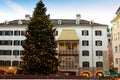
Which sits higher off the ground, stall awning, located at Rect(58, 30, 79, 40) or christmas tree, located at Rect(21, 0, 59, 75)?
stall awning, located at Rect(58, 30, 79, 40)

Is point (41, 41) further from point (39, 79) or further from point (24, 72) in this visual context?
point (39, 79)

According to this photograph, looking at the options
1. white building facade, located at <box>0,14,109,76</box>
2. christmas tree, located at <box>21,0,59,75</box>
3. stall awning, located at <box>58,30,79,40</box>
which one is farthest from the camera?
stall awning, located at <box>58,30,79,40</box>

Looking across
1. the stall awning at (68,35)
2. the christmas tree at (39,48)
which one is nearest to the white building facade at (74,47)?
the stall awning at (68,35)

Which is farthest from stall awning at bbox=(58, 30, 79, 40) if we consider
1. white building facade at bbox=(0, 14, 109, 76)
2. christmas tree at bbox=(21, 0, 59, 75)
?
christmas tree at bbox=(21, 0, 59, 75)

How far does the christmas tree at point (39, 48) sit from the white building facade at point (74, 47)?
85.7 ft

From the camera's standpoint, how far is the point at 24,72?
112 ft

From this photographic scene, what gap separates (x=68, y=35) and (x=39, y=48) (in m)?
28.4

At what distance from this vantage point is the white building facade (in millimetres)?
62469

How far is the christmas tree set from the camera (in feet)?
113

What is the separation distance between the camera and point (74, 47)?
6359 centimetres

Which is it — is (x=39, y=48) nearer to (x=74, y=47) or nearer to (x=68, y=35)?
(x=68, y=35)

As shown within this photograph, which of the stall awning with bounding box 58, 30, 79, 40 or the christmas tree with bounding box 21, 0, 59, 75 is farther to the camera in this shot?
the stall awning with bounding box 58, 30, 79, 40

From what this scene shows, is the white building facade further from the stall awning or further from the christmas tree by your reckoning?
the christmas tree

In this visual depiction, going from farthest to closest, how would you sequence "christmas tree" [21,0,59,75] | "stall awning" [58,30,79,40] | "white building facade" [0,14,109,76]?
"stall awning" [58,30,79,40]
"white building facade" [0,14,109,76]
"christmas tree" [21,0,59,75]
